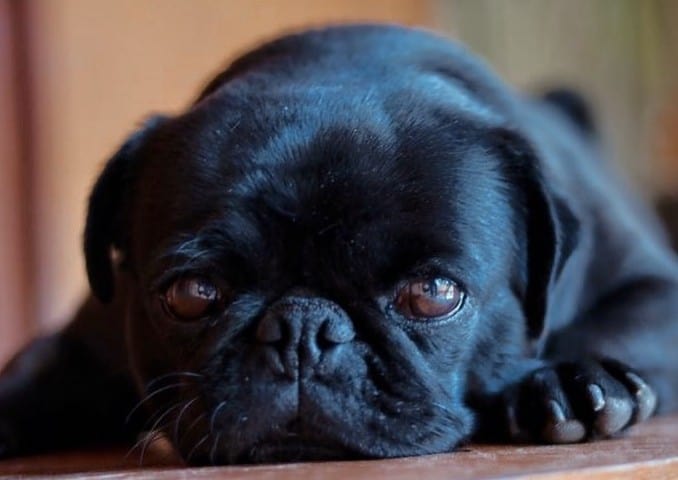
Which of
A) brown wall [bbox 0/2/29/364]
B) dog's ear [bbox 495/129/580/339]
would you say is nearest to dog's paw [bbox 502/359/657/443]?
dog's ear [bbox 495/129/580/339]

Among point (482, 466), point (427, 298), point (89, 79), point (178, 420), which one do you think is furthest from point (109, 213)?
point (89, 79)

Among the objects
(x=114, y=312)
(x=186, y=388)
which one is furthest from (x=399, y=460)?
(x=114, y=312)

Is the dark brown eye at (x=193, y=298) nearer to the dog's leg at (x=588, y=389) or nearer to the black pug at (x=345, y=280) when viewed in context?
the black pug at (x=345, y=280)

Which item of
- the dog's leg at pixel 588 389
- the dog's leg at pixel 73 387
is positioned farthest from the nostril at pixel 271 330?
the dog's leg at pixel 73 387

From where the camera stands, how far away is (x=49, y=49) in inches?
173

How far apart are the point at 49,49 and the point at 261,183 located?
295 cm

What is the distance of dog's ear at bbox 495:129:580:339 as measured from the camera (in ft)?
6.07

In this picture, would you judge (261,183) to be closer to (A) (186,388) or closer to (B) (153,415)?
(A) (186,388)

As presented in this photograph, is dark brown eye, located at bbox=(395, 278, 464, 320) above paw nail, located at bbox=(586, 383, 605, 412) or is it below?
above

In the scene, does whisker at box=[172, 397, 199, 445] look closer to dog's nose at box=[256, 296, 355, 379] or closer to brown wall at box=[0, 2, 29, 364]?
Result: dog's nose at box=[256, 296, 355, 379]

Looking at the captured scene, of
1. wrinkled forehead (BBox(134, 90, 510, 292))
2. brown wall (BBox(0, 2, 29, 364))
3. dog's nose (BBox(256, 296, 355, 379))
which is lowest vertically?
brown wall (BBox(0, 2, 29, 364))

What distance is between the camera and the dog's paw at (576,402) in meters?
1.63

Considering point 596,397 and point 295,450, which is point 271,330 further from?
point 596,397

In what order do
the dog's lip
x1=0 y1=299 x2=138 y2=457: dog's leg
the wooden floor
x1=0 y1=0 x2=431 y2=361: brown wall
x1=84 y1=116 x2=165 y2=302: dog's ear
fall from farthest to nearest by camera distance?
x1=0 y1=0 x2=431 y2=361: brown wall
x1=0 y1=299 x2=138 y2=457: dog's leg
x1=84 y1=116 x2=165 y2=302: dog's ear
the dog's lip
the wooden floor
